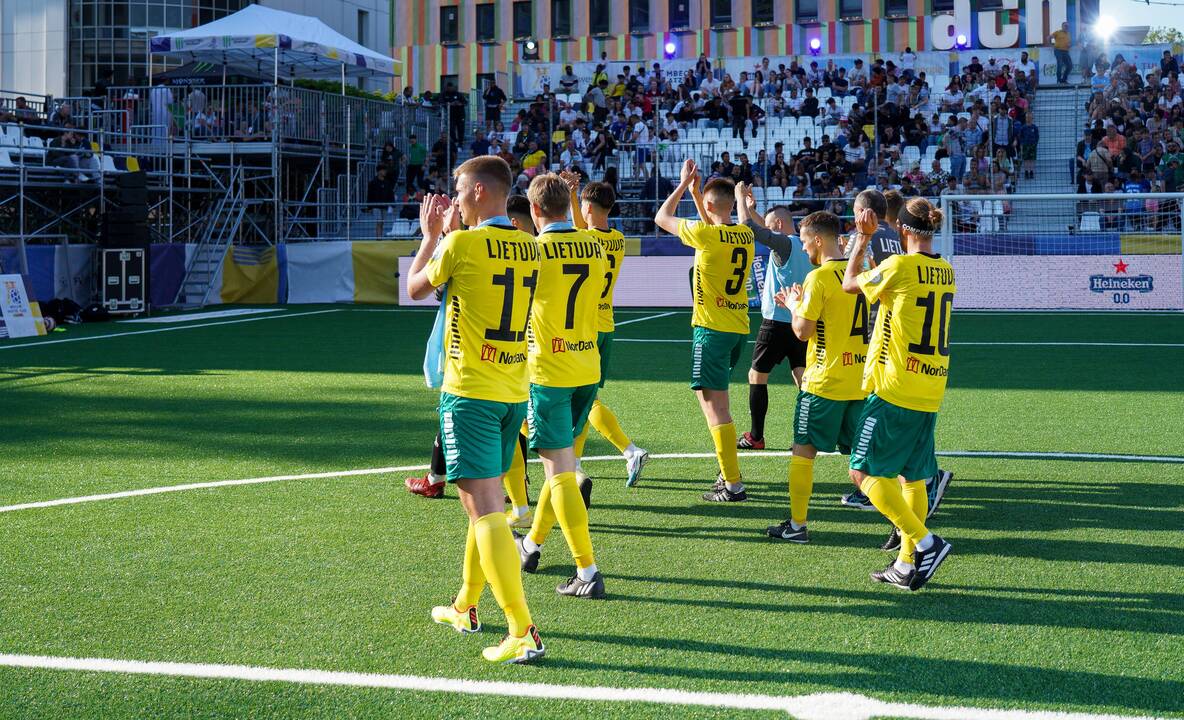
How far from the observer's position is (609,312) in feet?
27.5

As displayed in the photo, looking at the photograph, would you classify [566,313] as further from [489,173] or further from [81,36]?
[81,36]

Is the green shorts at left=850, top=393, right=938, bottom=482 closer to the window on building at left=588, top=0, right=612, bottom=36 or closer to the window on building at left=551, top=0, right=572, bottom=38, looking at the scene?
the window on building at left=588, top=0, right=612, bottom=36

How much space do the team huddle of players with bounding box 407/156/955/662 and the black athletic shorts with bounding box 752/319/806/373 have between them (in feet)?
2.99

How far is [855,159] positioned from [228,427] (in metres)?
20.5

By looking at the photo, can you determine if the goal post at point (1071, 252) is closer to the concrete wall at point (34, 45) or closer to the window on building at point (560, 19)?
Result: the window on building at point (560, 19)

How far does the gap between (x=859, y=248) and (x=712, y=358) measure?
6.83ft

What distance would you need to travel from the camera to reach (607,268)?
7.55 metres

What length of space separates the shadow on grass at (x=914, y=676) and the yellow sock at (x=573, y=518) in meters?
0.73

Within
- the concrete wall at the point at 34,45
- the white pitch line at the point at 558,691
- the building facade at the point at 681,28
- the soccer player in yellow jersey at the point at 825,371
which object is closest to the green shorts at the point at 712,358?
the soccer player in yellow jersey at the point at 825,371

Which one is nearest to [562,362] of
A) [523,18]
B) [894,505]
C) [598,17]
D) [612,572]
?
[612,572]

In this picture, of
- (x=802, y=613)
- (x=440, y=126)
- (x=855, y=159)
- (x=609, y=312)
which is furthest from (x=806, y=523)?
(x=440, y=126)

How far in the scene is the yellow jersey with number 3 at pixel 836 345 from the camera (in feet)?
22.4

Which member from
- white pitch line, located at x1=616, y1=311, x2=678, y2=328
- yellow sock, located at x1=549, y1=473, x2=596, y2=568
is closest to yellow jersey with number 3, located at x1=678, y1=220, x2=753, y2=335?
yellow sock, located at x1=549, y1=473, x2=596, y2=568

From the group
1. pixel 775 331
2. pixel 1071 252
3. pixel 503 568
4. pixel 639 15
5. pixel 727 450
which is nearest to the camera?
pixel 503 568
